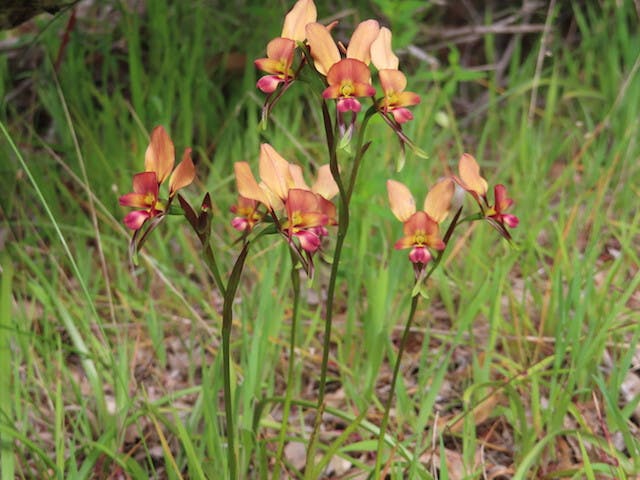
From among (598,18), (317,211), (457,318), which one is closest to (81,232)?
(457,318)

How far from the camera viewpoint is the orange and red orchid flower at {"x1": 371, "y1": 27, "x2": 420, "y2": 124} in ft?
3.73

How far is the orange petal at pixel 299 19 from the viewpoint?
3.84 ft

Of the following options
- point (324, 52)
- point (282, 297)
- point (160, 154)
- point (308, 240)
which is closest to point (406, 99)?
point (324, 52)

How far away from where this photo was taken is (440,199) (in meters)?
1.24

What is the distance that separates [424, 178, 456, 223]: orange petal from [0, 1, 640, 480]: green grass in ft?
1.00

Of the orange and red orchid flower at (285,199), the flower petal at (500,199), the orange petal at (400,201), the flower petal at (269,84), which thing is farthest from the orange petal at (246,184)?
the flower petal at (500,199)

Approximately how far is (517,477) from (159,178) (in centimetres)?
86

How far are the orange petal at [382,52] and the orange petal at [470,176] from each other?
0.17m

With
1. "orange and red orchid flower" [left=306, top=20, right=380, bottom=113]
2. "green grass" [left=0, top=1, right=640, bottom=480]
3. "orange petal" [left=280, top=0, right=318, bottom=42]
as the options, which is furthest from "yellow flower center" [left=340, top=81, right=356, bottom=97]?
"green grass" [left=0, top=1, right=640, bottom=480]

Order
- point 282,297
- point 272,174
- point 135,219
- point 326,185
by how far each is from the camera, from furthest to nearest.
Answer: point 282,297 < point 326,185 < point 272,174 < point 135,219

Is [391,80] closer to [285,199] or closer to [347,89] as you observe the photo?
[347,89]

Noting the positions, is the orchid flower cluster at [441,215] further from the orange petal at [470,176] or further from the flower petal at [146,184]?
the flower petal at [146,184]

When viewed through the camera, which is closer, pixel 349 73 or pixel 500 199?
pixel 349 73

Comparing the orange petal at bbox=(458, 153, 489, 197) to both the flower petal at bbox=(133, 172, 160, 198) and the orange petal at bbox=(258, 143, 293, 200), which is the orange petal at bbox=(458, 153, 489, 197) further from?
the flower petal at bbox=(133, 172, 160, 198)
